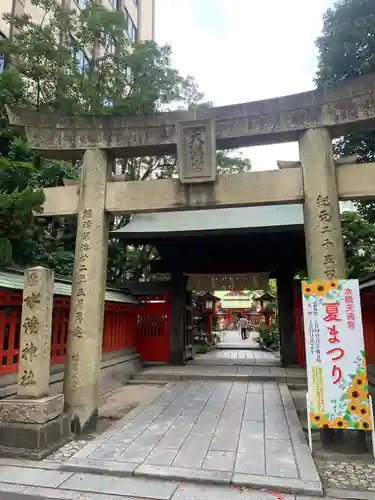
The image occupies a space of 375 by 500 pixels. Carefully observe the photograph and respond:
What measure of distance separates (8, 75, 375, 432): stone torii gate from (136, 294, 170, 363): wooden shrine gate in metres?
6.36

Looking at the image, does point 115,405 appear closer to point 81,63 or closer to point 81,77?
point 81,77

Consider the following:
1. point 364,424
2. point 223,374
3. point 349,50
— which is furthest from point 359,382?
point 349,50

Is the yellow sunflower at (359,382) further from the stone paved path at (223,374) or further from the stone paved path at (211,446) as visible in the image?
the stone paved path at (223,374)

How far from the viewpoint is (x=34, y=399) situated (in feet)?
16.3

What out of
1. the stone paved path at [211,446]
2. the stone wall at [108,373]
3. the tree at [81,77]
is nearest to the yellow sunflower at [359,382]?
the stone paved path at [211,446]

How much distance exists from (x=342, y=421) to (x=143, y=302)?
863 centimetres

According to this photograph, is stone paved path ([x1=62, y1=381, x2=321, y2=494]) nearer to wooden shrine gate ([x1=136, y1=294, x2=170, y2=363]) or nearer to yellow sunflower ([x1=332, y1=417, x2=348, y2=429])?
yellow sunflower ([x1=332, y1=417, x2=348, y2=429])

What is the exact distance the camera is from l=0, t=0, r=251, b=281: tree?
10906 mm

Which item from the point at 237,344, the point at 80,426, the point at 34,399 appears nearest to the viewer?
the point at 34,399

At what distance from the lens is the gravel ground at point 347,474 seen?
390cm

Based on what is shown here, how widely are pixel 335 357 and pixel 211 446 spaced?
2.15 metres

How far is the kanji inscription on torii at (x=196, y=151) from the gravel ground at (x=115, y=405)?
444cm

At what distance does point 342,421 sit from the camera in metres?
4.73

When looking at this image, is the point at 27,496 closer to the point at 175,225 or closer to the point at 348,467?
the point at 348,467
